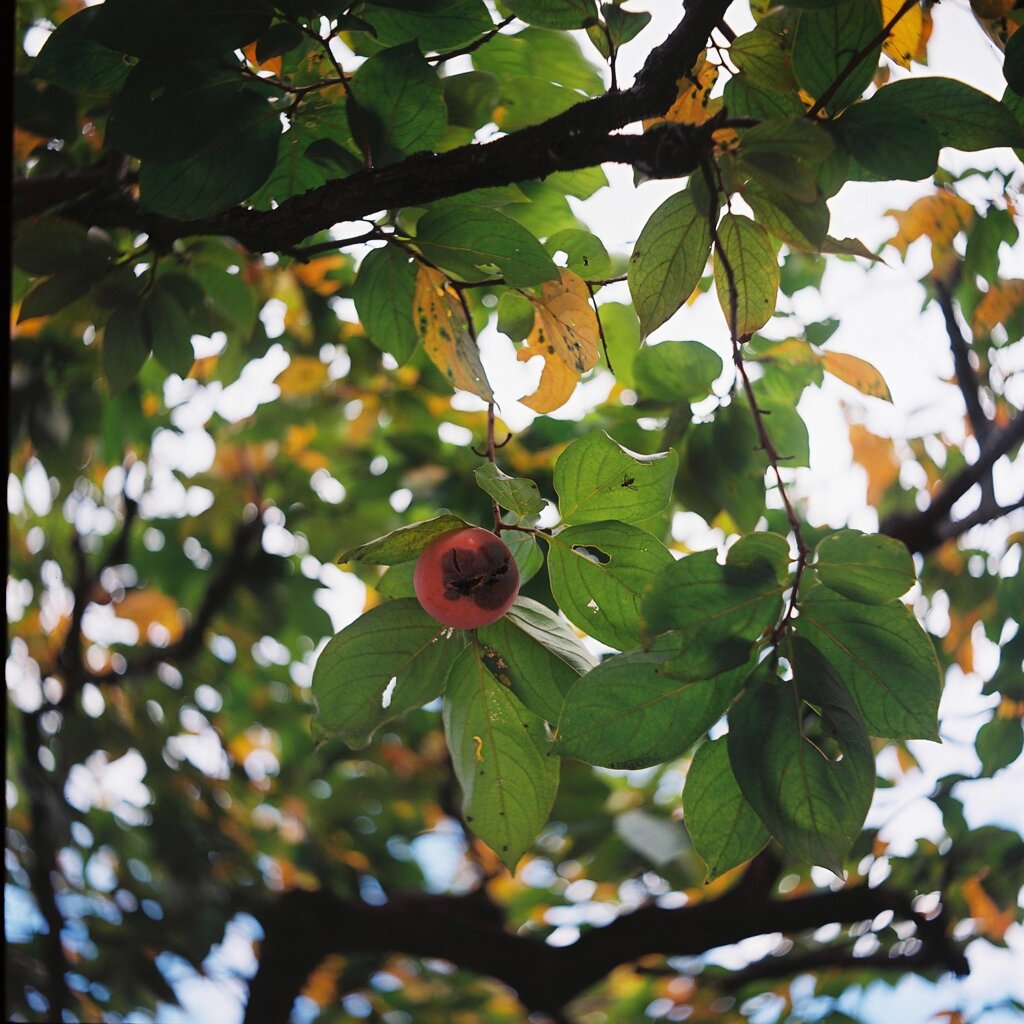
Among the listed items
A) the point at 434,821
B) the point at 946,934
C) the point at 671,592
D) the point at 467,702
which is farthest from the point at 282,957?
the point at 671,592

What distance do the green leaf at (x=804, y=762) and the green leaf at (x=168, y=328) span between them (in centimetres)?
40

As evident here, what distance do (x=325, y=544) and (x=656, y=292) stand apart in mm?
767

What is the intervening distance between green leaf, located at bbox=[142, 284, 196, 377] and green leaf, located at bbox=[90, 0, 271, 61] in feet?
0.69

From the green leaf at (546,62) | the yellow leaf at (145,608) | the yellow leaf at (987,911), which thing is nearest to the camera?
the green leaf at (546,62)

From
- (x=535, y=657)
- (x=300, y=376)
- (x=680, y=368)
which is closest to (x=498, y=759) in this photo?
(x=535, y=657)

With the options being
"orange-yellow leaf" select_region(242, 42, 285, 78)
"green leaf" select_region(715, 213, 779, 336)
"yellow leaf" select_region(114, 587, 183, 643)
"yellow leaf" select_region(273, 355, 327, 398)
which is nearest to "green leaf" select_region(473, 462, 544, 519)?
"green leaf" select_region(715, 213, 779, 336)

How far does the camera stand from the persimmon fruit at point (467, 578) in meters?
0.38

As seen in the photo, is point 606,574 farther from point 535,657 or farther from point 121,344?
point 121,344

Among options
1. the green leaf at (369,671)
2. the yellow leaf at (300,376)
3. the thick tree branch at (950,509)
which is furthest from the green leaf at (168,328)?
the thick tree branch at (950,509)

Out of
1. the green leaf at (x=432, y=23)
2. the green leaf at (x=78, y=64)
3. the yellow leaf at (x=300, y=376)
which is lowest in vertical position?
the green leaf at (x=432, y=23)

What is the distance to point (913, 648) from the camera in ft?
1.21

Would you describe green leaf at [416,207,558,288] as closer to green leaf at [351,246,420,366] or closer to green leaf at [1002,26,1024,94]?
Answer: green leaf at [351,246,420,366]

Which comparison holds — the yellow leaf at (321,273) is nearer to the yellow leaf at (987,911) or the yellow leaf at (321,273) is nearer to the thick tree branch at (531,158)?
the thick tree branch at (531,158)

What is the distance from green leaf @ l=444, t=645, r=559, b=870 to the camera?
413mm
